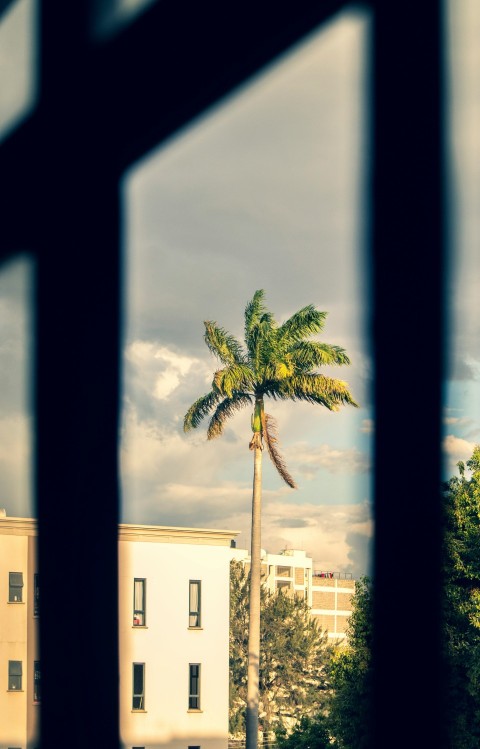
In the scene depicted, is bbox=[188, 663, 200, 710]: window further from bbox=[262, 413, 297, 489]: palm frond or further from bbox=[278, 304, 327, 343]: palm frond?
bbox=[278, 304, 327, 343]: palm frond

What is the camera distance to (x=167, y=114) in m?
1.08

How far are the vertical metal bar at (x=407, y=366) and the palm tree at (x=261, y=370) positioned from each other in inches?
460

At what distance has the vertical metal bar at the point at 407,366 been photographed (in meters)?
0.61

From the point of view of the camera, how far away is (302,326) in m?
12.8

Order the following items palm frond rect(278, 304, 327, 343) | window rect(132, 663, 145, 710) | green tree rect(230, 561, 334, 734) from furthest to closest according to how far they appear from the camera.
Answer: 1. green tree rect(230, 561, 334, 734)
2. palm frond rect(278, 304, 327, 343)
3. window rect(132, 663, 145, 710)

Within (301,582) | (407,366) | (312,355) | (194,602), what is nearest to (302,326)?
(312,355)

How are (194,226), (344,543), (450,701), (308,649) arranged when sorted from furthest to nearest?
(308,649), (194,226), (344,543), (450,701)

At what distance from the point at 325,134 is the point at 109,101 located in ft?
0.88

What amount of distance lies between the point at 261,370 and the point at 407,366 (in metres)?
12.2

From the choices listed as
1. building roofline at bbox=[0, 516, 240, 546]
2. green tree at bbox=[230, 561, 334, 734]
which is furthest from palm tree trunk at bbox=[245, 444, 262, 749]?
green tree at bbox=[230, 561, 334, 734]

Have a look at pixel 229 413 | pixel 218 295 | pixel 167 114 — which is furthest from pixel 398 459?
pixel 229 413

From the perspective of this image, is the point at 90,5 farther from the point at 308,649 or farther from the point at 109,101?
the point at 308,649

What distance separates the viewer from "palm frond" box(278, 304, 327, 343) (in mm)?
12695

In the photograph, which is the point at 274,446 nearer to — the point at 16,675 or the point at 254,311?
the point at 254,311
